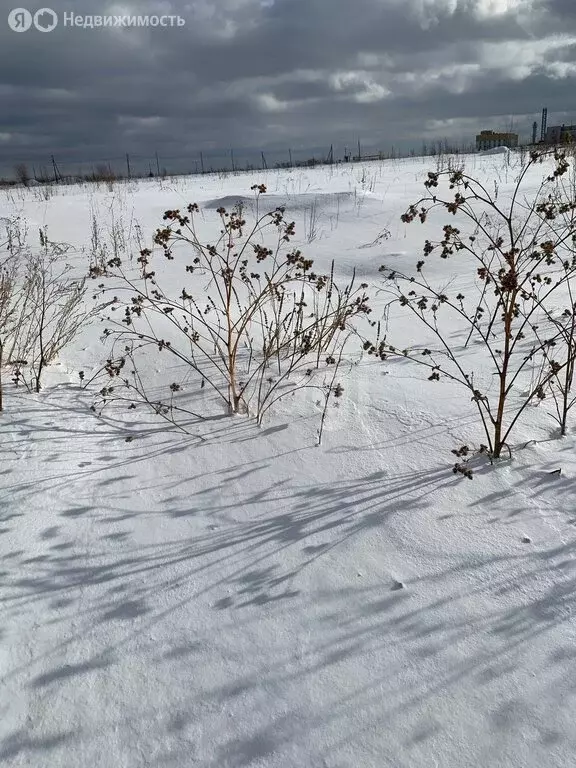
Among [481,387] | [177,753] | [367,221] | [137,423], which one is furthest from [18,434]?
[367,221]

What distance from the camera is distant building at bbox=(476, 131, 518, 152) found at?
85.5 feet

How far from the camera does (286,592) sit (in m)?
1.73

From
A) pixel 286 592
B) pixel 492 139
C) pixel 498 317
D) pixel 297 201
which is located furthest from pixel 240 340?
pixel 492 139

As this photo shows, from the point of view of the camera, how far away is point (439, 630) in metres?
1.57

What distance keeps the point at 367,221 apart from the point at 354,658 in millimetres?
7214

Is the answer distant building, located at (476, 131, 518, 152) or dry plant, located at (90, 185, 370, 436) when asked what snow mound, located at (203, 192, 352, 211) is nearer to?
dry plant, located at (90, 185, 370, 436)

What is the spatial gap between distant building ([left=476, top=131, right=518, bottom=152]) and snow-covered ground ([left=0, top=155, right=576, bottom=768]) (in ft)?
88.3

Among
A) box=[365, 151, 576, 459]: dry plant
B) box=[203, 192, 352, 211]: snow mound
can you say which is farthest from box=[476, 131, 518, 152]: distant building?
box=[365, 151, 576, 459]: dry plant

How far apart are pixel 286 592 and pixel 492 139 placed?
30635 mm

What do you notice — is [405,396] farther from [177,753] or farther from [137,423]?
[177,753]

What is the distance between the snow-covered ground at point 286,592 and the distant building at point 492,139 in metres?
26.9

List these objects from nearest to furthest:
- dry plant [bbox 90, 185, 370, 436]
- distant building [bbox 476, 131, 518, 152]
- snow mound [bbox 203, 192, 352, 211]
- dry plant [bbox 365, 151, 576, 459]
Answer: dry plant [bbox 365, 151, 576, 459] → dry plant [bbox 90, 185, 370, 436] → snow mound [bbox 203, 192, 352, 211] → distant building [bbox 476, 131, 518, 152]

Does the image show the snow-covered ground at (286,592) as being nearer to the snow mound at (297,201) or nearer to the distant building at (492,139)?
the snow mound at (297,201)

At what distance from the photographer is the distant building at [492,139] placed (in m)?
26.1
